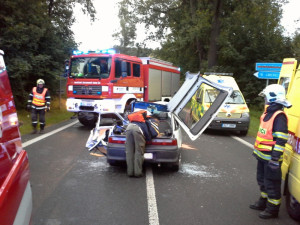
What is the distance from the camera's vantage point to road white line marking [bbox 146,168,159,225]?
391 centimetres

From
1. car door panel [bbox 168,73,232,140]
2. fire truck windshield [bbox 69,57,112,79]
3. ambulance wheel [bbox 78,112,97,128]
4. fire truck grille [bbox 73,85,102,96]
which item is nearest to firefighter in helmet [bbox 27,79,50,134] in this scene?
fire truck grille [bbox 73,85,102,96]

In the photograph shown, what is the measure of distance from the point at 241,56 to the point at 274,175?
1906 cm

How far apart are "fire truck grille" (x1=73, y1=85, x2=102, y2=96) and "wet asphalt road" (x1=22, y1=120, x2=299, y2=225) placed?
3384 millimetres

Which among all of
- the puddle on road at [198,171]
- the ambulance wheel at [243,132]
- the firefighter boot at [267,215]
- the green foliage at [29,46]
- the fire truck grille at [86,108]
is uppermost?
the green foliage at [29,46]

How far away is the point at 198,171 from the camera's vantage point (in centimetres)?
617

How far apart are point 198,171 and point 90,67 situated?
6402mm

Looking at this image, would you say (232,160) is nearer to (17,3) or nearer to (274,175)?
(274,175)

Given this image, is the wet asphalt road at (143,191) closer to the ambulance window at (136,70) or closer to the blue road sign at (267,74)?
the blue road sign at (267,74)

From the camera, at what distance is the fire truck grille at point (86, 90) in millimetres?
10695

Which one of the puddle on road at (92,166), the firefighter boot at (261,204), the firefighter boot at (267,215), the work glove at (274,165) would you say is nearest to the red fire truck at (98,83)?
the puddle on road at (92,166)

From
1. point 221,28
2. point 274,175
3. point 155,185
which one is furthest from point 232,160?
point 221,28

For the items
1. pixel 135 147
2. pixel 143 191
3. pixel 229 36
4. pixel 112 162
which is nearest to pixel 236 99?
pixel 112 162

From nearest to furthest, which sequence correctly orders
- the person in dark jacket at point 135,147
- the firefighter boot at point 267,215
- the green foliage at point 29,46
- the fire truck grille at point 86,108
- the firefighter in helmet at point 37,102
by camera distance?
1. the firefighter boot at point 267,215
2. the person in dark jacket at point 135,147
3. the firefighter in helmet at point 37,102
4. the fire truck grille at point 86,108
5. the green foliage at point 29,46

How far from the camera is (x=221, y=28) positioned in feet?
78.7
